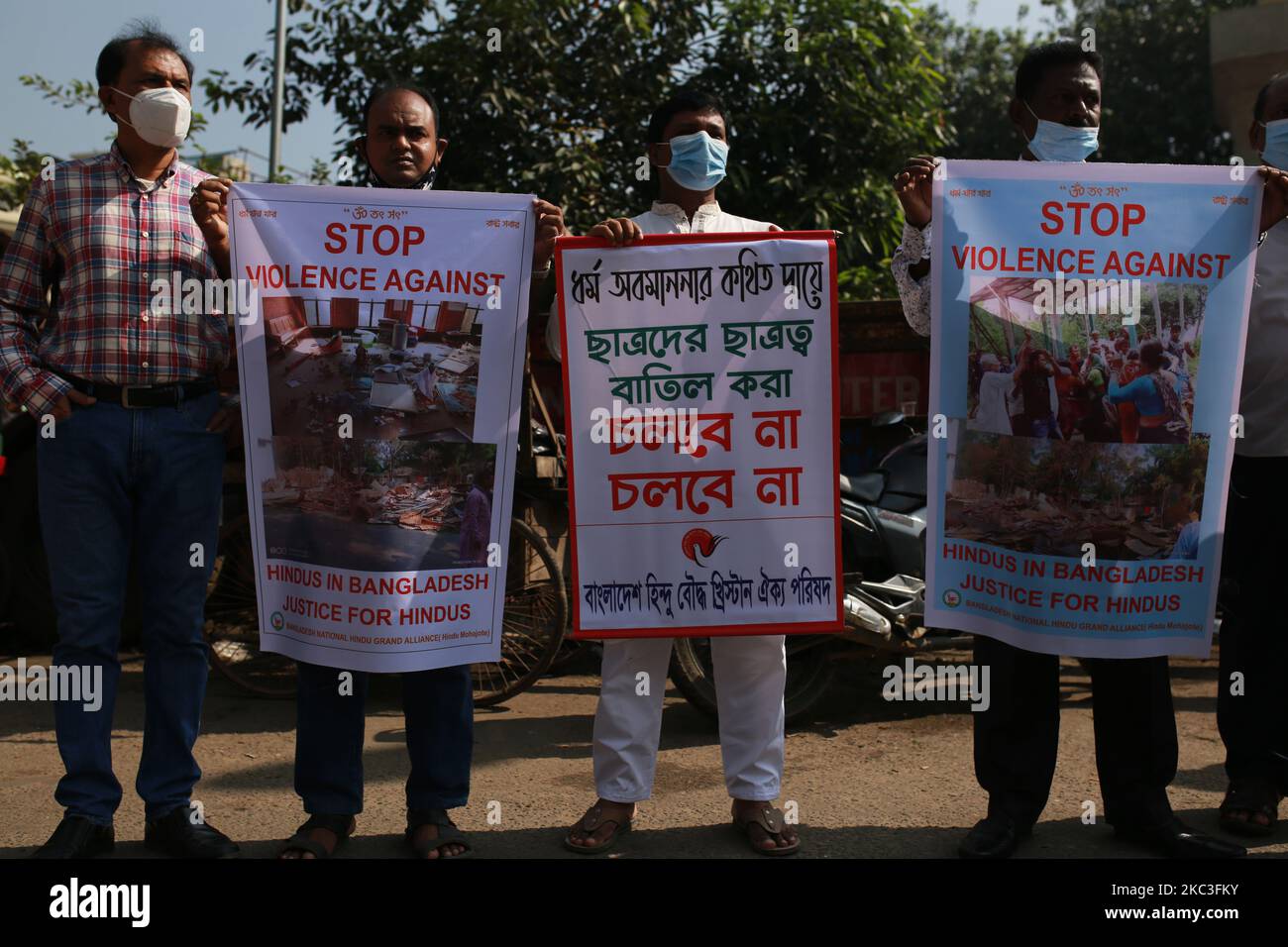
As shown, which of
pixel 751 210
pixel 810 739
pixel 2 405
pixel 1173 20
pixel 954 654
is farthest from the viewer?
pixel 1173 20

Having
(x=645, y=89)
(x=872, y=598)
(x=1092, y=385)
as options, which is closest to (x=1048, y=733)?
(x=1092, y=385)

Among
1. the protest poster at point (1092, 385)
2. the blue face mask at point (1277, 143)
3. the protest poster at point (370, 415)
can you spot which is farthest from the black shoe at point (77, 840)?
the blue face mask at point (1277, 143)

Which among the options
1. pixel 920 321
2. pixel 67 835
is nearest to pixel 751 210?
pixel 920 321

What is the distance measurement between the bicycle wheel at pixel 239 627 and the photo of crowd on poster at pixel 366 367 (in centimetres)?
230

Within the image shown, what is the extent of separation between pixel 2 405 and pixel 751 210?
16.0 ft

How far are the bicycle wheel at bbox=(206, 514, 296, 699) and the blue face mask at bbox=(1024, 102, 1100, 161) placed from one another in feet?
12.4

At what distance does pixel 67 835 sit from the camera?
329cm

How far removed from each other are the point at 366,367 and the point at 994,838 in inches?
88.4

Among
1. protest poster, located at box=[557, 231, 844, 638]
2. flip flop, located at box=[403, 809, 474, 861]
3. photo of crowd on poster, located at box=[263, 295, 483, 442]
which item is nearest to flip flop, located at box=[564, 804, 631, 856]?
flip flop, located at box=[403, 809, 474, 861]

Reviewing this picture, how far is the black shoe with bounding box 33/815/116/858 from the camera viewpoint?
10.7 ft

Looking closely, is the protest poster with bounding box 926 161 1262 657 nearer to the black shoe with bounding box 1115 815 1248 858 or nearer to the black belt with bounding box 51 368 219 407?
the black shoe with bounding box 1115 815 1248 858

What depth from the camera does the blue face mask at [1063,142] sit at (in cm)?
352

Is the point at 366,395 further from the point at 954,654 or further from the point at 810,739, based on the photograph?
the point at 954,654
